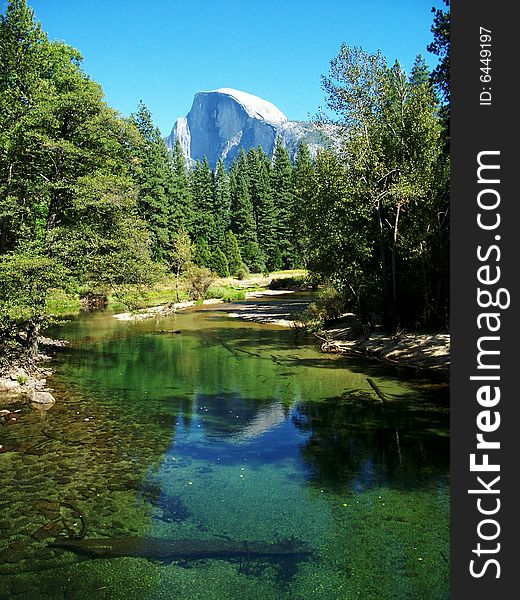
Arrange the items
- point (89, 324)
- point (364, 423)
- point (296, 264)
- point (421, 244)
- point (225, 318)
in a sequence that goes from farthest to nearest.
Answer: point (296, 264), point (225, 318), point (89, 324), point (421, 244), point (364, 423)

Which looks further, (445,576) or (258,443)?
(258,443)

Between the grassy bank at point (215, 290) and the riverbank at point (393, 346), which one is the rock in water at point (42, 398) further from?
the riverbank at point (393, 346)

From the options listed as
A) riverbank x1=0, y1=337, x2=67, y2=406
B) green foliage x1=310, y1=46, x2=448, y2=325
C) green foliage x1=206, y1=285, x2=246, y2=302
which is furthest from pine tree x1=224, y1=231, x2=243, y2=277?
riverbank x1=0, y1=337, x2=67, y2=406

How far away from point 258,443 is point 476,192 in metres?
8.81

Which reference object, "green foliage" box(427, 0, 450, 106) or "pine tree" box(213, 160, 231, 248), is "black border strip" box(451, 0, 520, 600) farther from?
"pine tree" box(213, 160, 231, 248)

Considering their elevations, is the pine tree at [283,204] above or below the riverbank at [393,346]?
above

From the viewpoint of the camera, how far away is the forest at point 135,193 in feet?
57.4

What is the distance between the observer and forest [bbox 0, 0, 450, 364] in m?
17.5

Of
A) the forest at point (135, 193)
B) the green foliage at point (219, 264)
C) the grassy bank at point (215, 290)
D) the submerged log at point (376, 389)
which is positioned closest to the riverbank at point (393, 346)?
the forest at point (135, 193)

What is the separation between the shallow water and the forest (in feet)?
13.4

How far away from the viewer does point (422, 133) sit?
72.7 ft

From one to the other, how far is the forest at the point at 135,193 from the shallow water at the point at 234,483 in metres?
4.09

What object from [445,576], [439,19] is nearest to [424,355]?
[445,576]

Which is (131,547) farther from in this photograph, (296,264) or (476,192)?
(296,264)
